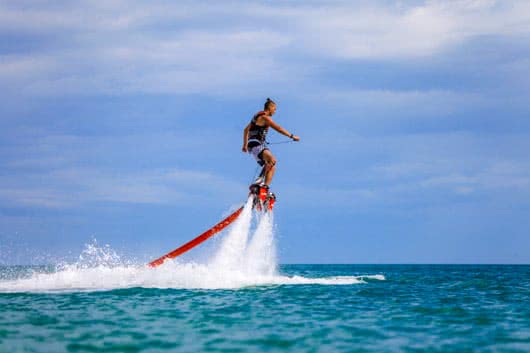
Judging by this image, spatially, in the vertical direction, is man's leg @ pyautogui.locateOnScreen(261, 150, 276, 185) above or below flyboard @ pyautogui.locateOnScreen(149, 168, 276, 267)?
above

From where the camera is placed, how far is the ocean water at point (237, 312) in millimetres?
9703

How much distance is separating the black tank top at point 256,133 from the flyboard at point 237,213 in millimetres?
844

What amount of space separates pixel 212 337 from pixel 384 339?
2879mm

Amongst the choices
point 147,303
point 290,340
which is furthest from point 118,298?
point 290,340

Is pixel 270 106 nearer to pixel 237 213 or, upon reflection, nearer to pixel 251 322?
pixel 237 213

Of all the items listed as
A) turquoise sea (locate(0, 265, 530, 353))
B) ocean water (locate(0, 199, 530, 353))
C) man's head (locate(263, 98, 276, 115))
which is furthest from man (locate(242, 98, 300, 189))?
turquoise sea (locate(0, 265, 530, 353))

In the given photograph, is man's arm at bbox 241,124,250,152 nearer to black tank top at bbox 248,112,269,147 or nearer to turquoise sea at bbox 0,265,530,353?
black tank top at bbox 248,112,269,147

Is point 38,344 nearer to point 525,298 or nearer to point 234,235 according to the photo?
point 234,235

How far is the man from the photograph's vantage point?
57.1ft

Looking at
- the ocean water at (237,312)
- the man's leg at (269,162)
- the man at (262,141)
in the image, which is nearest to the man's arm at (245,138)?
the man at (262,141)

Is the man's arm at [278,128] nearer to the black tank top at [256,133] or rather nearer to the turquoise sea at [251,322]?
the black tank top at [256,133]

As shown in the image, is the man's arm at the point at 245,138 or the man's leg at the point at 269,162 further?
the man's arm at the point at 245,138

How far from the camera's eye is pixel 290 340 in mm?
9859

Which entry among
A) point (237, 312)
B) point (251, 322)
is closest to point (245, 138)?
point (237, 312)
